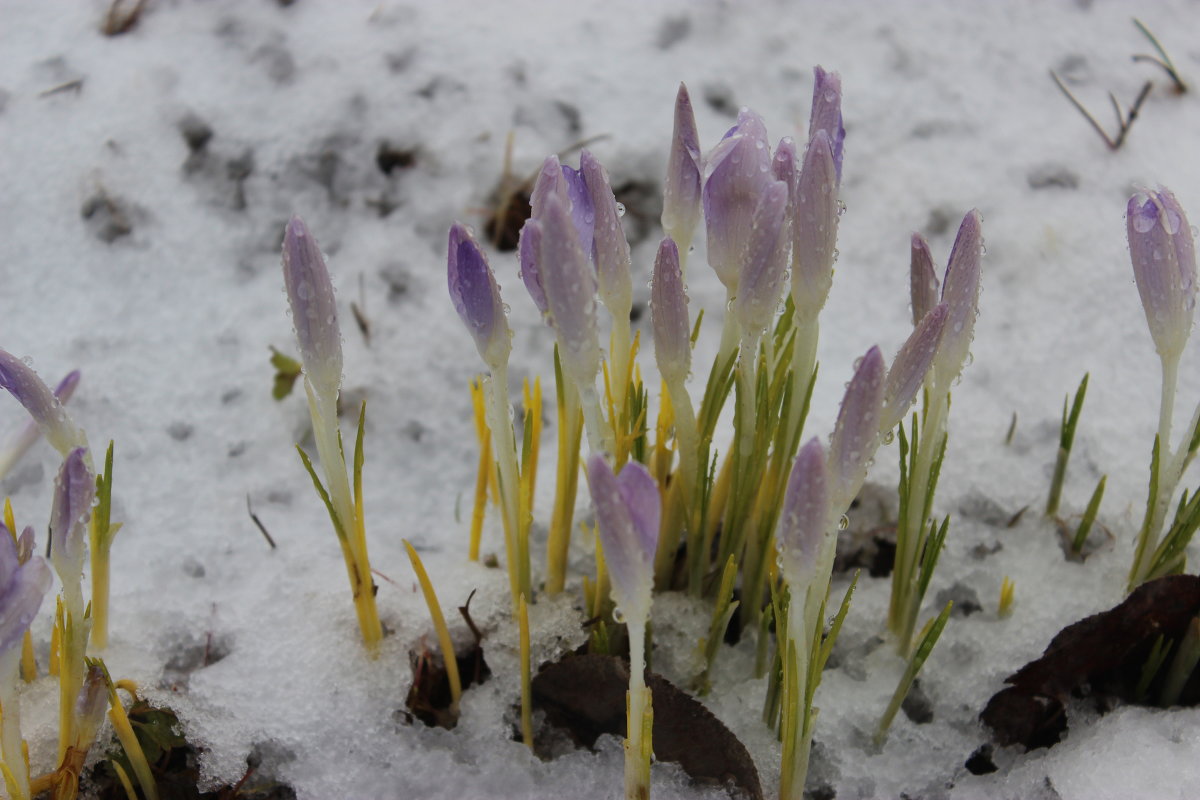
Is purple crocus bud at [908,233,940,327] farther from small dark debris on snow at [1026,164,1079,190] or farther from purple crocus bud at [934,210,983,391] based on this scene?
small dark debris on snow at [1026,164,1079,190]

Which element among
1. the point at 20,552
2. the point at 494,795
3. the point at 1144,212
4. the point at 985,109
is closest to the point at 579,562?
the point at 494,795

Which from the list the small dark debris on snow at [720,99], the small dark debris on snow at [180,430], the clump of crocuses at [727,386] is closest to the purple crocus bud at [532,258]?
the clump of crocuses at [727,386]

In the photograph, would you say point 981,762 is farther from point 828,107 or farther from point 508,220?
point 508,220

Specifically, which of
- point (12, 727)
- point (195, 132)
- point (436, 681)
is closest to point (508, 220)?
point (195, 132)

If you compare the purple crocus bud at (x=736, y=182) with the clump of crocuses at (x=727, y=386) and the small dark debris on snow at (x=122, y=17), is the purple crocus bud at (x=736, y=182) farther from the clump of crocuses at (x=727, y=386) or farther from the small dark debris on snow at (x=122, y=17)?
the small dark debris on snow at (x=122, y=17)

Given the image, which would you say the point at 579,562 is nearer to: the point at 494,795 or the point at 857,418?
the point at 494,795

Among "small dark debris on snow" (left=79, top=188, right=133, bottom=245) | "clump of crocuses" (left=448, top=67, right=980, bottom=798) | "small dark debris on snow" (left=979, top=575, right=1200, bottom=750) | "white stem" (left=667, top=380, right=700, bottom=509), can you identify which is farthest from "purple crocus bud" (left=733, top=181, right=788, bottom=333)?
"small dark debris on snow" (left=79, top=188, right=133, bottom=245)
